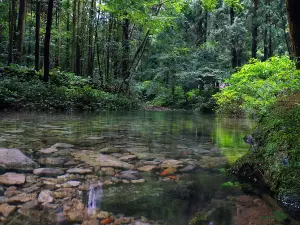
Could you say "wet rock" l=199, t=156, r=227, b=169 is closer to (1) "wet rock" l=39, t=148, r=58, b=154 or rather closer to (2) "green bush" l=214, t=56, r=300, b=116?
(1) "wet rock" l=39, t=148, r=58, b=154

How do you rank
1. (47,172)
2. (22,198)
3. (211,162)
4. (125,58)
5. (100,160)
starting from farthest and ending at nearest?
(125,58)
(211,162)
(100,160)
(47,172)
(22,198)

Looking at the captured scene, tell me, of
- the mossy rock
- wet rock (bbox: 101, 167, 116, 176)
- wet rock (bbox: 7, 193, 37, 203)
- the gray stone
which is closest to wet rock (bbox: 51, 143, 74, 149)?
the gray stone

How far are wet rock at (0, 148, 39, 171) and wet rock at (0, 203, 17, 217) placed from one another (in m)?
0.81

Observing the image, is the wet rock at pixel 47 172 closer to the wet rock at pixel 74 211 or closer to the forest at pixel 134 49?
the wet rock at pixel 74 211

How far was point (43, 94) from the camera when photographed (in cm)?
1144

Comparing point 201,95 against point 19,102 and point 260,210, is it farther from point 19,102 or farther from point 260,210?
point 260,210

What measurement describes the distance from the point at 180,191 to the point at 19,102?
32.3 feet

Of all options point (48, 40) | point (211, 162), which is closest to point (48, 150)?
point (211, 162)

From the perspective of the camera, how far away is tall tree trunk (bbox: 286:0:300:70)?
4.37 meters

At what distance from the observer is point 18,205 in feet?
5.64

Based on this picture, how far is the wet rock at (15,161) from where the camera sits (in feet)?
8.15

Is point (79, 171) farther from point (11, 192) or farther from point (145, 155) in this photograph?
point (145, 155)

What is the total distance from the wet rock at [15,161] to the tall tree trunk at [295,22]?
4.11m

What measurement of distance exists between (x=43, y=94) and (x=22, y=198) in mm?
10338
